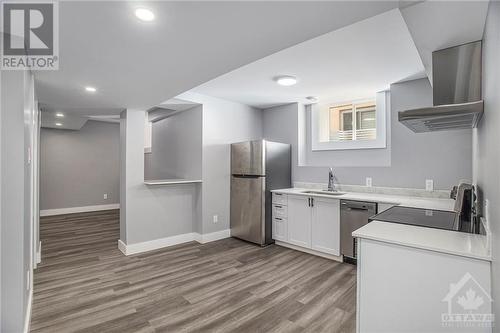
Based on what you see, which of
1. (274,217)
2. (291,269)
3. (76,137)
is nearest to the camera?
(291,269)

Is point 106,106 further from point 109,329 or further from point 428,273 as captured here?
point 428,273

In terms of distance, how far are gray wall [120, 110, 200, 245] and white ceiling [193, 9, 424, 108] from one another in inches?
48.0

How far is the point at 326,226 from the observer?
3.35m

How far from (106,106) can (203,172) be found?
1677mm

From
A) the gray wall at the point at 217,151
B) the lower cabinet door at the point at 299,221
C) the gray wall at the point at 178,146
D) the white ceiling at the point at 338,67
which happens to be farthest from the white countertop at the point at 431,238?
the gray wall at the point at 178,146

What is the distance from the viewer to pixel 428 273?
50.8 inches

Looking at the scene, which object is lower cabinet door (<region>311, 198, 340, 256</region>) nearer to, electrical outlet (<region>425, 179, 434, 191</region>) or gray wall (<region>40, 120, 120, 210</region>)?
electrical outlet (<region>425, 179, 434, 191</region>)

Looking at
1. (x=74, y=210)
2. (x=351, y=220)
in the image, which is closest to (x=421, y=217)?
(x=351, y=220)

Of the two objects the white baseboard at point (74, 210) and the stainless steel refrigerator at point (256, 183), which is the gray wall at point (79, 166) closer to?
the white baseboard at point (74, 210)

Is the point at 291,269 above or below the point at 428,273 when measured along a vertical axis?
below

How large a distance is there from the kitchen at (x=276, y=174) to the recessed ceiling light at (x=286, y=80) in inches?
1.1

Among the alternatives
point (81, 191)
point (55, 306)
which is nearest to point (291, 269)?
point (55, 306)

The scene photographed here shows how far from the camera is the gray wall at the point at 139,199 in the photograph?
143 inches

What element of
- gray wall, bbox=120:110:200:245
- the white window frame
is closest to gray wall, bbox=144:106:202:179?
gray wall, bbox=120:110:200:245
